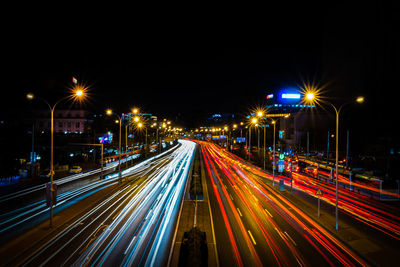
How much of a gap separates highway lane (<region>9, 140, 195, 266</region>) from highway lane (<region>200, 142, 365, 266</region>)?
357 cm

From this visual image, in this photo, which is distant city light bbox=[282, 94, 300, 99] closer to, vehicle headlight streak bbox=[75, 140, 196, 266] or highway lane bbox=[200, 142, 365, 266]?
highway lane bbox=[200, 142, 365, 266]

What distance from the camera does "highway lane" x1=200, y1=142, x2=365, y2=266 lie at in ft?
35.4

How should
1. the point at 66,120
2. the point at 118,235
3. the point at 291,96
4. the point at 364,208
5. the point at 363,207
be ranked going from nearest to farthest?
the point at 118,235, the point at 364,208, the point at 363,207, the point at 66,120, the point at 291,96

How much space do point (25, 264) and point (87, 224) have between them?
442 centimetres

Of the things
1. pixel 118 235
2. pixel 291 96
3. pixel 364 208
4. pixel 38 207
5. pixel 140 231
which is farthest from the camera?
pixel 291 96

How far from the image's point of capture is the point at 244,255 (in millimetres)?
10992

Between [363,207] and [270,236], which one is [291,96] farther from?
[270,236]

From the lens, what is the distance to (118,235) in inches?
510

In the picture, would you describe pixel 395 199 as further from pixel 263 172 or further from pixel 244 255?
pixel 244 255

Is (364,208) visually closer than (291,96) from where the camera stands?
Yes

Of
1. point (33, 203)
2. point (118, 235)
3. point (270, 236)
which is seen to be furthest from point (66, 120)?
point (270, 236)

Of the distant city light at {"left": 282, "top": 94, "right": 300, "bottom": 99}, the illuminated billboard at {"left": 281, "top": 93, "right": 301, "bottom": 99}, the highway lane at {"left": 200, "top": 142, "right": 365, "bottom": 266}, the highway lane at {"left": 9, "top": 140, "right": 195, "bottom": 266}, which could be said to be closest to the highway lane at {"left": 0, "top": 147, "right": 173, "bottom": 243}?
the highway lane at {"left": 9, "top": 140, "right": 195, "bottom": 266}

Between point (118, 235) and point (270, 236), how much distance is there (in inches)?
362

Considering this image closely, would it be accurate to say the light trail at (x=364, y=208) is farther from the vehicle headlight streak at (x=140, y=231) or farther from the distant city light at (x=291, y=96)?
the distant city light at (x=291, y=96)
